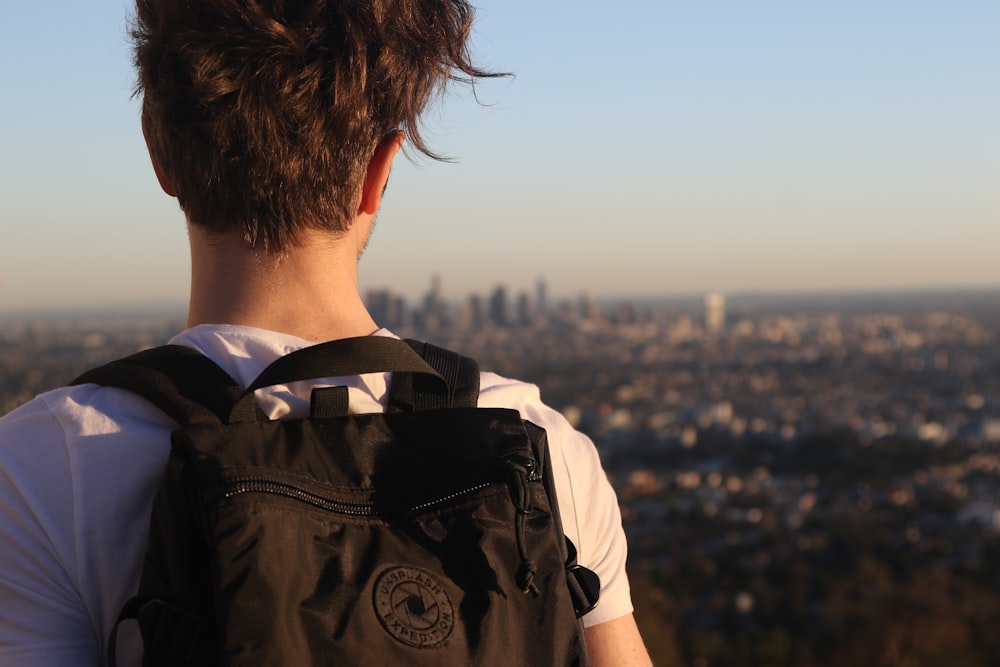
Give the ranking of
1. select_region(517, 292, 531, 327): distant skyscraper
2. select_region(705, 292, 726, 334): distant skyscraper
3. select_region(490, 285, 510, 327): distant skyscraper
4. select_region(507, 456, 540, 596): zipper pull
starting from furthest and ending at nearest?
select_region(705, 292, 726, 334): distant skyscraper, select_region(517, 292, 531, 327): distant skyscraper, select_region(490, 285, 510, 327): distant skyscraper, select_region(507, 456, 540, 596): zipper pull

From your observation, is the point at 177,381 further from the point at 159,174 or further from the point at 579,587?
the point at 579,587

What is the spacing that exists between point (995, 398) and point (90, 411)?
170 ft

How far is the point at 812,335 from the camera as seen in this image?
246 ft

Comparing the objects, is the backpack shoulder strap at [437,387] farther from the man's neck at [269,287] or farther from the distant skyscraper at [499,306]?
the distant skyscraper at [499,306]

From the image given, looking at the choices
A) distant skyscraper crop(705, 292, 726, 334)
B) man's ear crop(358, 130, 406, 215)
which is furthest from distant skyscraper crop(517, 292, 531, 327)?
man's ear crop(358, 130, 406, 215)

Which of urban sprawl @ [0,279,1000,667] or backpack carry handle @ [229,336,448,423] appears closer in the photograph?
backpack carry handle @ [229,336,448,423]

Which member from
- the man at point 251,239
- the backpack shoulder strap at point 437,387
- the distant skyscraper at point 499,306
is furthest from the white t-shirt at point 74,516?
the distant skyscraper at point 499,306

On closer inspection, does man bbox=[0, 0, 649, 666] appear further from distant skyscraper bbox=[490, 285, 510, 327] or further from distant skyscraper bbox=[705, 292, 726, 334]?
distant skyscraper bbox=[705, 292, 726, 334]

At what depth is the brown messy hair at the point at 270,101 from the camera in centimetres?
113

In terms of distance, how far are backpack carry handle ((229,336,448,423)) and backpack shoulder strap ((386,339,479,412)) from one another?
0.03 m

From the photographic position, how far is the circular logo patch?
1008 millimetres

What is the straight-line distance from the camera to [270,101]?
1.14 m

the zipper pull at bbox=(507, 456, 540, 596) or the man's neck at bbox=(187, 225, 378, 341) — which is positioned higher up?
the man's neck at bbox=(187, 225, 378, 341)

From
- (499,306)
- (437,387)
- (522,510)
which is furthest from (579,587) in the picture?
(499,306)
